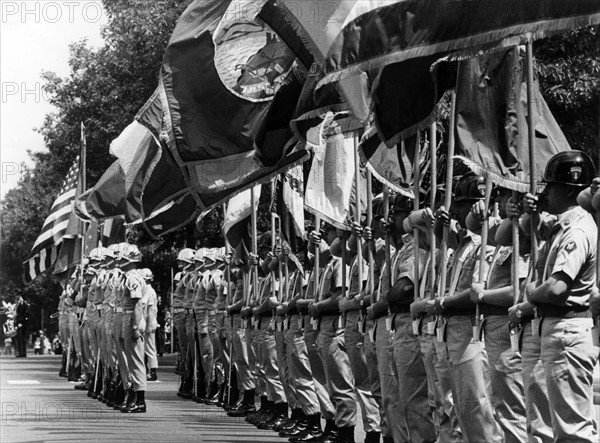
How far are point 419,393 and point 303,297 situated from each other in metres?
5.61

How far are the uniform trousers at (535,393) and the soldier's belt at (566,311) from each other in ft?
0.55

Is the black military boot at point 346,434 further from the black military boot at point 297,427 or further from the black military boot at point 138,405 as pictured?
the black military boot at point 138,405

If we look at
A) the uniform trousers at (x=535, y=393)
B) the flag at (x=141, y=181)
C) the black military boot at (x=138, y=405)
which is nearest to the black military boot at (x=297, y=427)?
the flag at (x=141, y=181)

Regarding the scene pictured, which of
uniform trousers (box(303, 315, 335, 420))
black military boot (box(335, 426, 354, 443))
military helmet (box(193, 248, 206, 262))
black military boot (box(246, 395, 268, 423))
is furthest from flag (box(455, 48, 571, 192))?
military helmet (box(193, 248, 206, 262))

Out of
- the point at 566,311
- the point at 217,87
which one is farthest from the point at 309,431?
the point at 566,311

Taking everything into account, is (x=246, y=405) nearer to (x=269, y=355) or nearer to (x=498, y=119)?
(x=269, y=355)

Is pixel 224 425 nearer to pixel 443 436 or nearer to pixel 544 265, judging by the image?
pixel 443 436

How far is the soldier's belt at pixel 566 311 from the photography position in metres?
9.36

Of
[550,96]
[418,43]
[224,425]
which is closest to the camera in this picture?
[418,43]

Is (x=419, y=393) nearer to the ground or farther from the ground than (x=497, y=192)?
nearer to the ground

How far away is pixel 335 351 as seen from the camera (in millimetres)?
15234

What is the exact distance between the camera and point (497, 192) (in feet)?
37.2

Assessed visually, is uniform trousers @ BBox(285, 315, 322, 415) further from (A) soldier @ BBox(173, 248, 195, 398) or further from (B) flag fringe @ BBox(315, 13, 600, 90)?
(A) soldier @ BBox(173, 248, 195, 398)

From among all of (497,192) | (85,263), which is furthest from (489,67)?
(85,263)
